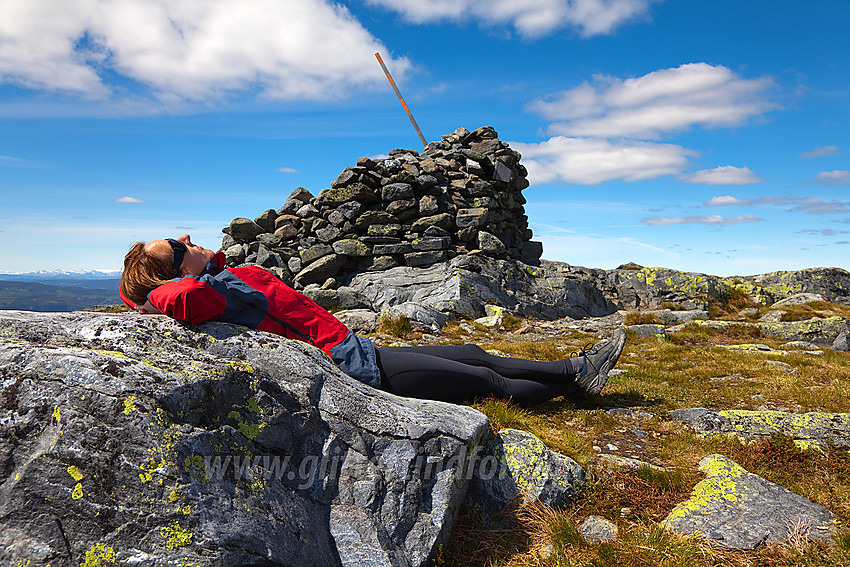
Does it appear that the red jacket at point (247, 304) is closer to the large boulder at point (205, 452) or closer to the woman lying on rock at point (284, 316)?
the woman lying on rock at point (284, 316)

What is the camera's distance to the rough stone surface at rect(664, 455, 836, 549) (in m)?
4.70

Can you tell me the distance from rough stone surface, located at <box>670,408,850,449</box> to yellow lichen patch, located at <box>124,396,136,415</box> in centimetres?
756

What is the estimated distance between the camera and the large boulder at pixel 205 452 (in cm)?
321

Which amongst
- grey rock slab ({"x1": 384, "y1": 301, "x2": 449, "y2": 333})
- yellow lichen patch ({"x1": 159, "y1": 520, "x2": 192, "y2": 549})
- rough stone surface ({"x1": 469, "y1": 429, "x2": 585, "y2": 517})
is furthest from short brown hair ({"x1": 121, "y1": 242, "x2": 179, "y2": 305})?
grey rock slab ({"x1": 384, "y1": 301, "x2": 449, "y2": 333})

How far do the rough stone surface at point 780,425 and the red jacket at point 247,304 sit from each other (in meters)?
5.81

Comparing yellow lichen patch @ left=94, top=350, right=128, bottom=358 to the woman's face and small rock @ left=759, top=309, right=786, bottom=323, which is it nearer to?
the woman's face

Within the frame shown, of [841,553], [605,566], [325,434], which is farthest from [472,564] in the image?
[841,553]

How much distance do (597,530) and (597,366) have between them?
342cm

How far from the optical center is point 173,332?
4.52 metres

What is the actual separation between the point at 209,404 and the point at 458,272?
17488mm

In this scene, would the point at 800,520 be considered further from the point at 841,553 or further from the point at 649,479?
the point at 649,479

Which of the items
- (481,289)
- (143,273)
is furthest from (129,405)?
(481,289)

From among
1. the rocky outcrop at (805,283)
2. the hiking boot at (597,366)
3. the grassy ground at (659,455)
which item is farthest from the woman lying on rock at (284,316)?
the rocky outcrop at (805,283)

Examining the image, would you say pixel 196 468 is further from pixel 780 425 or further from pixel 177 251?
pixel 780 425
